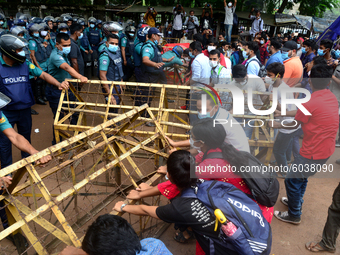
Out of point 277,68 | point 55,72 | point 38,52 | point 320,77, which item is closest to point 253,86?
point 277,68

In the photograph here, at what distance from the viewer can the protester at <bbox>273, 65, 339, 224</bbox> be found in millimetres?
2637

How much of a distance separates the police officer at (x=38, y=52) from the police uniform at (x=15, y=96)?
3.02 metres

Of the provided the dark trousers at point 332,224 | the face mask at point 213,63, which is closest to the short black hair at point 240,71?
the face mask at point 213,63

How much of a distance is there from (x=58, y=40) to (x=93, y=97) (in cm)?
304

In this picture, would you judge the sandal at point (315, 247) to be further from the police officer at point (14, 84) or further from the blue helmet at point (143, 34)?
the blue helmet at point (143, 34)

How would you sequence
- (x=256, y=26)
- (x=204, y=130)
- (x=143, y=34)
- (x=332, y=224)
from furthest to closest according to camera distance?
(x=256, y=26) → (x=143, y=34) → (x=332, y=224) → (x=204, y=130)

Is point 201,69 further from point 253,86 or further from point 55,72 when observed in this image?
point 55,72

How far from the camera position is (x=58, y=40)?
4387 millimetres

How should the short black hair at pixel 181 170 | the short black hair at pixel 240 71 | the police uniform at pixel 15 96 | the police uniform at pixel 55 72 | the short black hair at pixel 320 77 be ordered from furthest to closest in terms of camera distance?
the police uniform at pixel 55 72 → the short black hair at pixel 240 71 → the police uniform at pixel 15 96 → the short black hair at pixel 320 77 → the short black hair at pixel 181 170

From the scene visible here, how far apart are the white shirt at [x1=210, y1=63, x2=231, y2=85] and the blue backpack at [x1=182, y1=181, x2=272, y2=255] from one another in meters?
3.40

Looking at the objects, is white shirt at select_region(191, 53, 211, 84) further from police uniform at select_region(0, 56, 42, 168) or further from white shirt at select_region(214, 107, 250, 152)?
police uniform at select_region(0, 56, 42, 168)

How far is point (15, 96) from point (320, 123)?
12.5 feet

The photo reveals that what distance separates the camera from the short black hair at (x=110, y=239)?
4.29ft

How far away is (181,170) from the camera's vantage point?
5.94 feet
